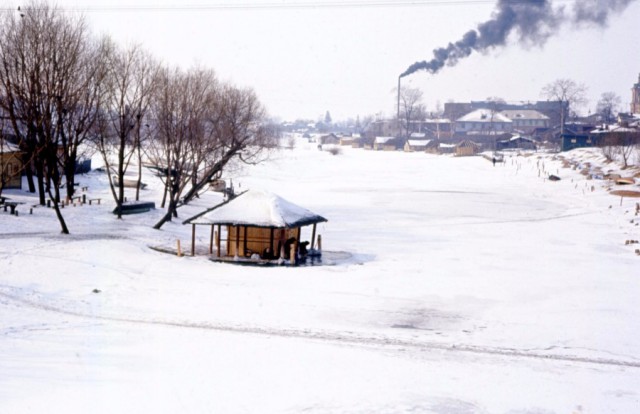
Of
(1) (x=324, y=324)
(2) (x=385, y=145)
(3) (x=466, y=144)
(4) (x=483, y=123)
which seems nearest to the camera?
(1) (x=324, y=324)

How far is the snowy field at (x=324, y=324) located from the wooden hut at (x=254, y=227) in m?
1.66

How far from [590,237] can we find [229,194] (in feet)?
89.4

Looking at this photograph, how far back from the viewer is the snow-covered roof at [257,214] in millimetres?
27531

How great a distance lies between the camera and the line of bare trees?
28734mm

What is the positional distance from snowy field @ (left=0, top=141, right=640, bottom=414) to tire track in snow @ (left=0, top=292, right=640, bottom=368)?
3.1 inches

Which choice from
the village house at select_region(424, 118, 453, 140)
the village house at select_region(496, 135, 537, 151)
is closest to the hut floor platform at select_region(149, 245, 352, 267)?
the village house at select_region(496, 135, 537, 151)

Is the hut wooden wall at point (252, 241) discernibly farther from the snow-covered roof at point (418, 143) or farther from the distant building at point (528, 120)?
the distant building at point (528, 120)

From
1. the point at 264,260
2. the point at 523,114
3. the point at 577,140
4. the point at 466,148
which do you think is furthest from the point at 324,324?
the point at 523,114

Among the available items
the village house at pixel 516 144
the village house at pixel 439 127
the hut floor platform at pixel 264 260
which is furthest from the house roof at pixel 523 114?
the hut floor platform at pixel 264 260

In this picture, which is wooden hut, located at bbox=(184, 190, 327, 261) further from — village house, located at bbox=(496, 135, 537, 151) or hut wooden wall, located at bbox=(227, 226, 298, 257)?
village house, located at bbox=(496, 135, 537, 151)

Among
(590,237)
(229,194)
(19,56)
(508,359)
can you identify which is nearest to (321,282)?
(508,359)

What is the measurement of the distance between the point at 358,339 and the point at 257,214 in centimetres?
1150

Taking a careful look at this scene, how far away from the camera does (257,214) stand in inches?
1103

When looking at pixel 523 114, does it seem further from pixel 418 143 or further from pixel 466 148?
pixel 466 148
